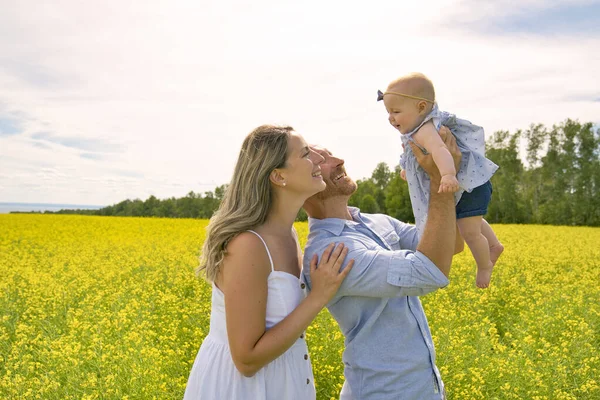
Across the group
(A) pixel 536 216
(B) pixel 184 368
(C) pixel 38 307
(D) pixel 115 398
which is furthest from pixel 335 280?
(A) pixel 536 216

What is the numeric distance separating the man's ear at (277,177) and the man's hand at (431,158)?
0.57 meters

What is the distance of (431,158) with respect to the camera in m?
2.27

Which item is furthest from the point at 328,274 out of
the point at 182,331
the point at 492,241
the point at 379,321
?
the point at 182,331

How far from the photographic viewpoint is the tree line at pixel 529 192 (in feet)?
135

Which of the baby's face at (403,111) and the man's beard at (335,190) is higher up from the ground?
the baby's face at (403,111)

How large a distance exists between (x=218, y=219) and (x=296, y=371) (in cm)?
66

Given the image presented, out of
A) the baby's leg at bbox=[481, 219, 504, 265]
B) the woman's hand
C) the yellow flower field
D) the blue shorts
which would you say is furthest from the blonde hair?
the yellow flower field

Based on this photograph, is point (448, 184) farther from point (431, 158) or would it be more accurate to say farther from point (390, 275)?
point (390, 275)

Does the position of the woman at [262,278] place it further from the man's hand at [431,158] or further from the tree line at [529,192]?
the tree line at [529,192]

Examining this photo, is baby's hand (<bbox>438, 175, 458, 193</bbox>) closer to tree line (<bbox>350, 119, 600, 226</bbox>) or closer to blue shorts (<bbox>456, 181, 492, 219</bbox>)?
blue shorts (<bbox>456, 181, 492, 219</bbox>)

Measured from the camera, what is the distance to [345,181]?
233cm

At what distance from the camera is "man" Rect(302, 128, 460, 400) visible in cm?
202

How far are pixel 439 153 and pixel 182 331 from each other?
4598 millimetres

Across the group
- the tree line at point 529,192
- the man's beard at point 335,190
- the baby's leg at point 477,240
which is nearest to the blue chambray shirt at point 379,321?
the man's beard at point 335,190
